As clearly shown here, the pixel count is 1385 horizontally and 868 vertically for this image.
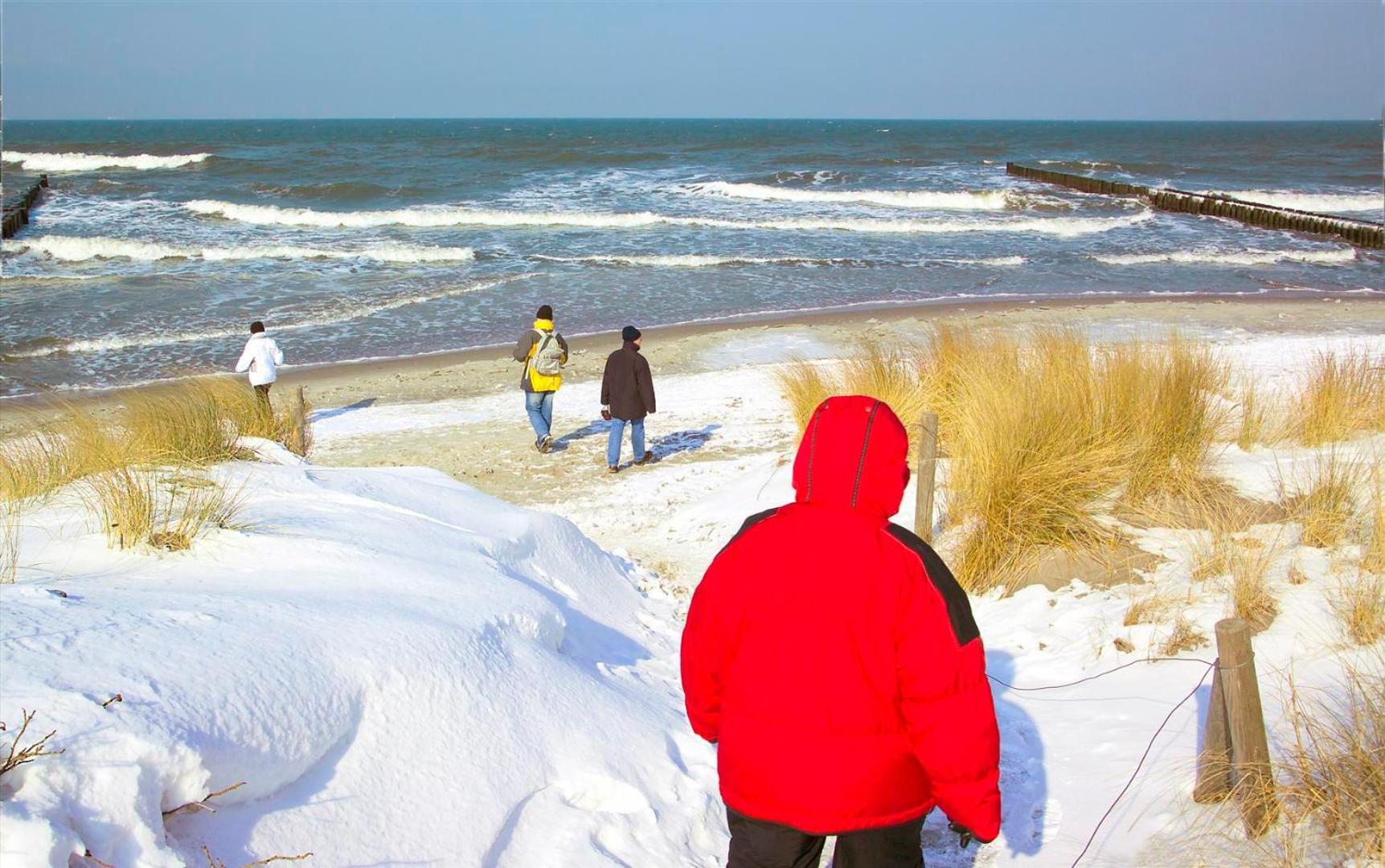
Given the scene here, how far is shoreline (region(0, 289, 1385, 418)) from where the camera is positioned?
14.7 m

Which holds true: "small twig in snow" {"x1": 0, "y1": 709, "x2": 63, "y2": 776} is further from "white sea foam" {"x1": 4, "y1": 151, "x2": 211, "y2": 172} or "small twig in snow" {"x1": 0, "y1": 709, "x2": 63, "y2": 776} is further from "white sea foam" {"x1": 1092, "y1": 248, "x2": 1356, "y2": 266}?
"white sea foam" {"x1": 4, "y1": 151, "x2": 211, "y2": 172}

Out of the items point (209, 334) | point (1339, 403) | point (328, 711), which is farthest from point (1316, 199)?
point (328, 711)

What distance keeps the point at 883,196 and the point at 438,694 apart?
40.4 meters

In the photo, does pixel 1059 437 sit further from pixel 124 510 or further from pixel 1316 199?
pixel 1316 199

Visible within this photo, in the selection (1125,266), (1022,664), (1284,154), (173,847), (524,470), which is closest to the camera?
(173,847)

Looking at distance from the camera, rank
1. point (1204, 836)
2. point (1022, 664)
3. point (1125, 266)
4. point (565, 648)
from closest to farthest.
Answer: point (1204, 836) → point (565, 648) → point (1022, 664) → point (1125, 266)

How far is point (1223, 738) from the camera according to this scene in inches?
138

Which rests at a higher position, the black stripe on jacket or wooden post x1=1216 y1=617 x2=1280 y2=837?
the black stripe on jacket

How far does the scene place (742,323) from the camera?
18.7 m

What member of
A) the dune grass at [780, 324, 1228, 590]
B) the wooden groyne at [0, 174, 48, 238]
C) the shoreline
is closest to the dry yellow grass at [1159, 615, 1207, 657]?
the dune grass at [780, 324, 1228, 590]

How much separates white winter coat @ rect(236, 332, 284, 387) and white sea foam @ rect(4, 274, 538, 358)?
6.31 metres

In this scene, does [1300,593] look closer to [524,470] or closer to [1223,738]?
[1223,738]

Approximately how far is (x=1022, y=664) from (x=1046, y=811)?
137 centimetres

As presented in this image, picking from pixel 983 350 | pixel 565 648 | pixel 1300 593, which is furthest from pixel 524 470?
pixel 1300 593
